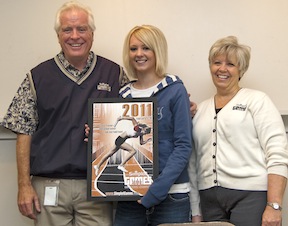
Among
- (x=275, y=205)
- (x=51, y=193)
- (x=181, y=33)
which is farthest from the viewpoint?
(x=181, y=33)

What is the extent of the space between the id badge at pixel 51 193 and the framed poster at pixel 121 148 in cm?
22

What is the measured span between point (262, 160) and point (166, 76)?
62 centimetres

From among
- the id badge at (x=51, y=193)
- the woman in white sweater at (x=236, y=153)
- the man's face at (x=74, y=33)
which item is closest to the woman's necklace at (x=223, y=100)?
the woman in white sweater at (x=236, y=153)

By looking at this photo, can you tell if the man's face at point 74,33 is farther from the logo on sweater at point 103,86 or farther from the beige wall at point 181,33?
the beige wall at point 181,33

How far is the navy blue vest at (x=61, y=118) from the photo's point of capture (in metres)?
1.95

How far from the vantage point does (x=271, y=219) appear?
169 cm

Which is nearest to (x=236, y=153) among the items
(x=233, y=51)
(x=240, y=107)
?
(x=240, y=107)

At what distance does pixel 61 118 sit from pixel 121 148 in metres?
0.37

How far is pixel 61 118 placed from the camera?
6.53 ft

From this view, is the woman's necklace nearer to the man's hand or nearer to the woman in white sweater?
the woman in white sweater

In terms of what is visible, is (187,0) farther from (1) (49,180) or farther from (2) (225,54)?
(1) (49,180)

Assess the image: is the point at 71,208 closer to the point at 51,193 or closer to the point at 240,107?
the point at 51,193

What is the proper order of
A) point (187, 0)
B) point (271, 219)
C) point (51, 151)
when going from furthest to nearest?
point (187, 0) < point (51, 151) < point (271, 219)

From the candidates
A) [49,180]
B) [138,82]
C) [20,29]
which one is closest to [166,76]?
[138,82]
